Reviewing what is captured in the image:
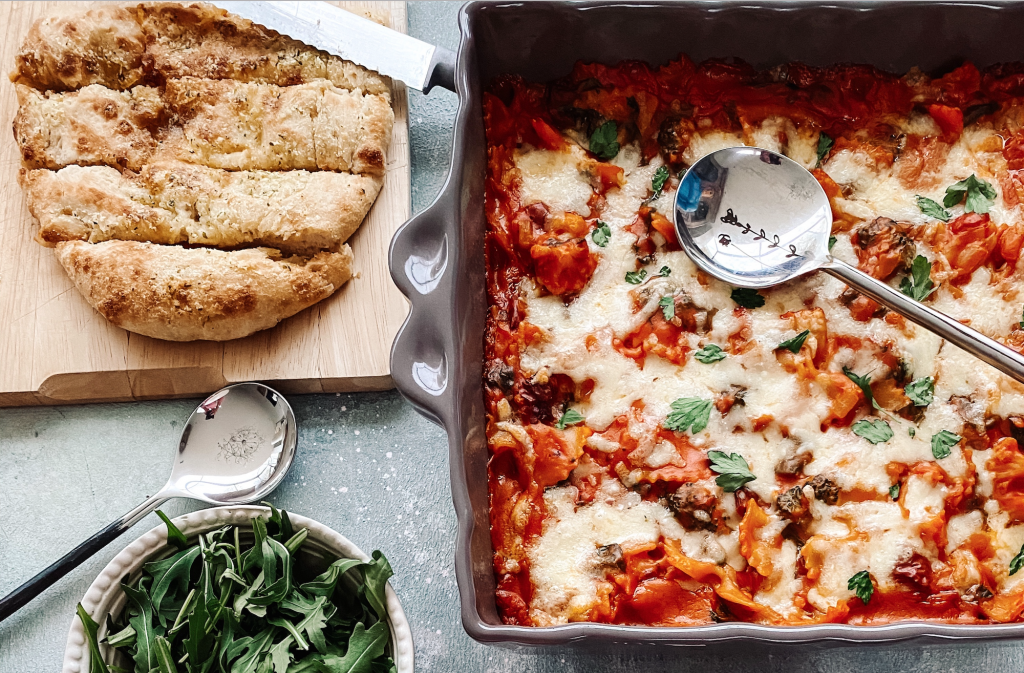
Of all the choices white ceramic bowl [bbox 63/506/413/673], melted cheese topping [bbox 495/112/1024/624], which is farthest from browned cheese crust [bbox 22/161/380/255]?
white ceramic bowl [bbox 63/506/413/673]

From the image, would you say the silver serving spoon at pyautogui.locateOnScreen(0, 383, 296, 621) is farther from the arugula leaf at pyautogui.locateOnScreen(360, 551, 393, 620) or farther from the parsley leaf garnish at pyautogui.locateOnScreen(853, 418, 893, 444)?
the parsley leaf garnish at pyautogui.locateOnScreen(853, 418, 893, 444)

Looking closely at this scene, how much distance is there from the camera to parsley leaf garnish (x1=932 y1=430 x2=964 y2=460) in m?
2.04

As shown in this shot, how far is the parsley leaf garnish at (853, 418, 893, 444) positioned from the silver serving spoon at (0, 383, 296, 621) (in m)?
1.47

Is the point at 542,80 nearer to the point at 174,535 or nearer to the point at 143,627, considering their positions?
the point at 174,535

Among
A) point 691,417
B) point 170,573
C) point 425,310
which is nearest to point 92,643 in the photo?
point 170,573

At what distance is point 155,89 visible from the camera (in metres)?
2.53

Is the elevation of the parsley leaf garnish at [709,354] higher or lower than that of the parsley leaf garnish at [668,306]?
lower

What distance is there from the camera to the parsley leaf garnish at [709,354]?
2.11 meters

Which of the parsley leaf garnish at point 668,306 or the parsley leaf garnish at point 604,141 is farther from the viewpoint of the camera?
the parsley leaf garnish at point 604,141

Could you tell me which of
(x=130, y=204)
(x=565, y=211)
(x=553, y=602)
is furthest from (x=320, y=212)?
(x=553, y=602)

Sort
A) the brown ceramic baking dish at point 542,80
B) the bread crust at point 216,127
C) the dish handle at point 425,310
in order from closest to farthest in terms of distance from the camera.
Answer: the brown ceramic baking dish at point 542,80 → the dish handle at point 425,310 → the bread crust at point 216,127

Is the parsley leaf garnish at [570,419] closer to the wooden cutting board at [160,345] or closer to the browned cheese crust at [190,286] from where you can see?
the wooden cutting board at [160,345]

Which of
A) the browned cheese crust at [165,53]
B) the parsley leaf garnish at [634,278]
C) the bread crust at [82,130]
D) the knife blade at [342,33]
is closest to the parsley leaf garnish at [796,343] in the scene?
the parsley leaf garnish at [634,278]

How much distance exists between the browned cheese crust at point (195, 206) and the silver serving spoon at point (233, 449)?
434 mm
